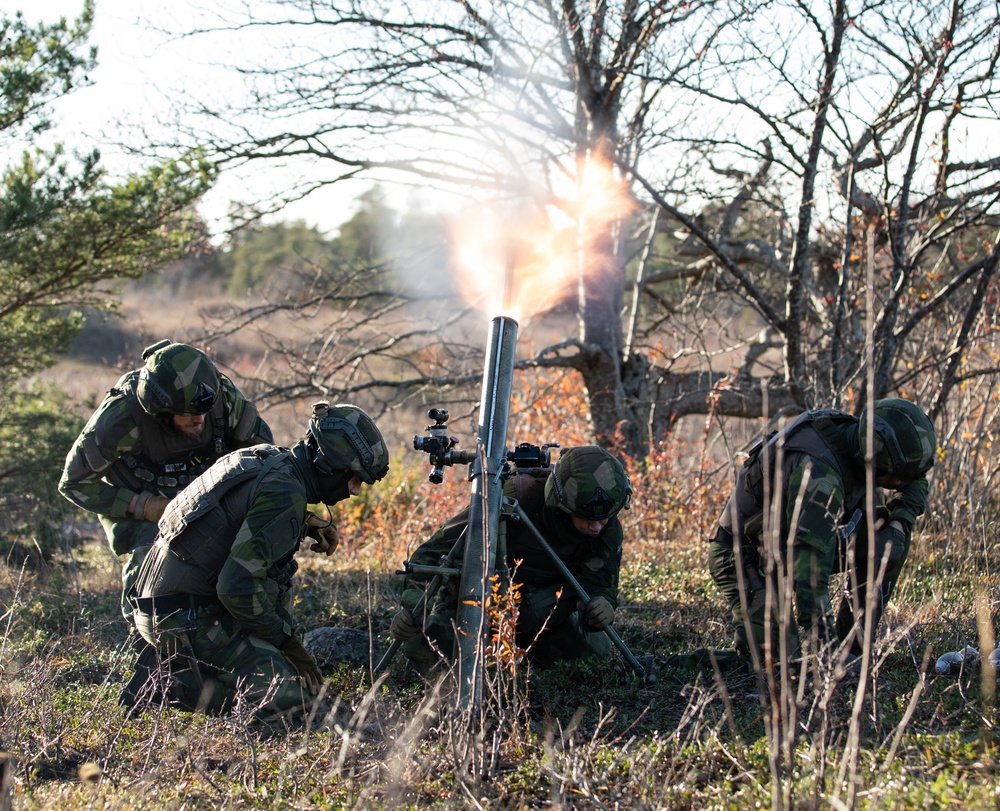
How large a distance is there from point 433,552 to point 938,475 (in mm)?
4566

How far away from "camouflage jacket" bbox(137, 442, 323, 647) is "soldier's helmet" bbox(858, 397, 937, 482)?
9.48ft

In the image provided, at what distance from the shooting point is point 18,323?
1010 cm

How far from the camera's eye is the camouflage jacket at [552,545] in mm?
5406

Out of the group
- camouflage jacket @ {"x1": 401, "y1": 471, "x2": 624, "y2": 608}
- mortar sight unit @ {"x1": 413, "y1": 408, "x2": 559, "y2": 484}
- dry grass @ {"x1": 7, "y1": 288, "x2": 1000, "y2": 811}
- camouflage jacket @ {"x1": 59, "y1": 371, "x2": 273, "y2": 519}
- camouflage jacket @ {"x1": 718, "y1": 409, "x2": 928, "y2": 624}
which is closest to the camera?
dry grass @ {"x1": 7, "y1": 288, "x2": 1000, "y2": 811}

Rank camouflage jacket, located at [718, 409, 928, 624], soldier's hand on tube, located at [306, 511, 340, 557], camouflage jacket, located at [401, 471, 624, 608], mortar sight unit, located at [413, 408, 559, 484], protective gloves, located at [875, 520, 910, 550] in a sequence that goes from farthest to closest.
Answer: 1. camouflage jacket, located at [401, 471, 624, 608]
2. protective gloves, located at [875, 520, 910, 550]
3. soldier's hand on tube, located at [306, 511, 340, 557]
4. mortar sight unit, located at [413, 408, 559, 484]
5. camouflage jacket, located at [718, 409, 928, 624]

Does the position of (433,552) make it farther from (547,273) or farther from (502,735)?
(547,273)

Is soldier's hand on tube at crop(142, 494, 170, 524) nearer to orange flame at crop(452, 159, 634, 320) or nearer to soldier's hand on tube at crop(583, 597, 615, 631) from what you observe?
soldier's hand on tube at crop(583, 597, 615, 631)

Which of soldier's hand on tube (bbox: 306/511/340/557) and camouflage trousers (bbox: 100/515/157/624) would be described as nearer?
soldier's hand on tube (bbox: 306/511/340/557)

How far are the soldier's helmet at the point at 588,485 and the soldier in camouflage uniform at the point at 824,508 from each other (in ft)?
2.11

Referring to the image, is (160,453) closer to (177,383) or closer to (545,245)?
(177,383)

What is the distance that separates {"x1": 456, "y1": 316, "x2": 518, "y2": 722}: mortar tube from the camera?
4082mm

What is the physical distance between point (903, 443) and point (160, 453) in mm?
4300

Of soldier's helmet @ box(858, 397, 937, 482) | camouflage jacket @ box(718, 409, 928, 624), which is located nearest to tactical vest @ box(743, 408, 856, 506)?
camouflage jacket @ box(718, 409, 928, 624)

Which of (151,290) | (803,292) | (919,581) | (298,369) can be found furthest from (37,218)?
(151,290)
